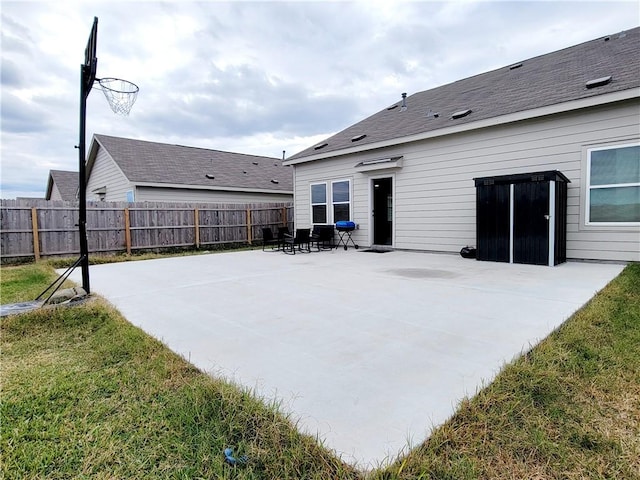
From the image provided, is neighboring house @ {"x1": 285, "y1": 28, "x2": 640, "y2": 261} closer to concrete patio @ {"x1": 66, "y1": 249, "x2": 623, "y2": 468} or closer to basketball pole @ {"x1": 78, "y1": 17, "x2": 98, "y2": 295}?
concrete patio @ {"x1": 66, "y1": 249, "x2": 623, "y2": 468}

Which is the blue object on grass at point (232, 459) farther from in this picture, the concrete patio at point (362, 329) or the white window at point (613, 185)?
the white window at point (613, 185)

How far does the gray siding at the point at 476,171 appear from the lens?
20.0ft

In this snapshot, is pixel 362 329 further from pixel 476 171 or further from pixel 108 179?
pixel 108 179

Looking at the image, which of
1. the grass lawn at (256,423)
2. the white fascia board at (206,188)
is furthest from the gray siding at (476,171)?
the white fascia board at (206,188)

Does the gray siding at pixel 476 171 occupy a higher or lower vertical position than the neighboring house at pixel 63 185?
lower

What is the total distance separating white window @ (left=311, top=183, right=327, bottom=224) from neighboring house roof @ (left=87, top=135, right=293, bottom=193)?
16.6 feet

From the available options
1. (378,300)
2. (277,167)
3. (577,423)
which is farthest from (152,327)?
(277,167)

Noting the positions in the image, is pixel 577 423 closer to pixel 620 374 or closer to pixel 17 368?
pixel 620 374

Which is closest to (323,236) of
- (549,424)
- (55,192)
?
(549,424)

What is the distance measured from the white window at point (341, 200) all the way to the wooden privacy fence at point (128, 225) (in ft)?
10.7

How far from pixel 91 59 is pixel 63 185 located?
66.6 feet

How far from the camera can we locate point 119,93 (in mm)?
4953

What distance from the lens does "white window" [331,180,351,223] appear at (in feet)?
34.1

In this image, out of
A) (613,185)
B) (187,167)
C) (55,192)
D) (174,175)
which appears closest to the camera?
(613,185)
